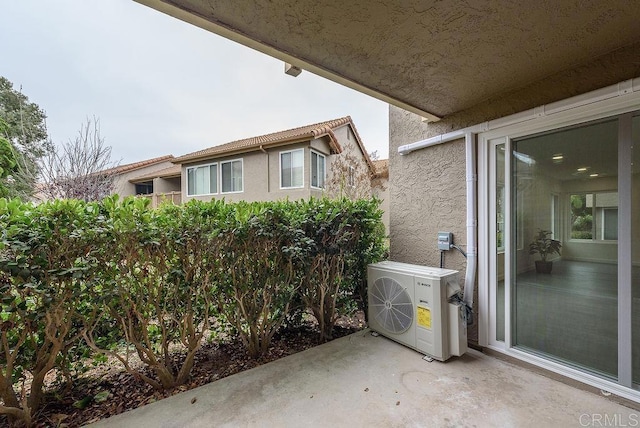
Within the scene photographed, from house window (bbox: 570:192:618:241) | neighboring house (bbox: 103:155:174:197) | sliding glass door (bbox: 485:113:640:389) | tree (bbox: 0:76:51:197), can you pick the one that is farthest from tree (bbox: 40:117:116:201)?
house window (bbox: 570:192:618:241)

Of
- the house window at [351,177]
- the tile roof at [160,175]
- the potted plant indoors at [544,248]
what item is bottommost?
the potted plant indoors at [544,248]

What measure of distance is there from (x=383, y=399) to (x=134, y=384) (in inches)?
91.3

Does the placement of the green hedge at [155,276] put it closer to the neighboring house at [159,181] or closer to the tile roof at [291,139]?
the tile roof at [291,139]

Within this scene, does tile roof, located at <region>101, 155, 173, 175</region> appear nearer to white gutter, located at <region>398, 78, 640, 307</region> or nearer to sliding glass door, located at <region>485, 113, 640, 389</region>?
white gutter, located at <region>398, 78, 640, 307</region>

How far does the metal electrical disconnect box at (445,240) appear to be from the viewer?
10.3 ft

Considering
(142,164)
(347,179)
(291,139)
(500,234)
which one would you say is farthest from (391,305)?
(142,164)

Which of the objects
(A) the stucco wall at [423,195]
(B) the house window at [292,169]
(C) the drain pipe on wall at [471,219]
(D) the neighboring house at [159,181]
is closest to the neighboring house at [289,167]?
(B) the house window at [292,169]

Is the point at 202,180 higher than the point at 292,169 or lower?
lower

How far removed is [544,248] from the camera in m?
2.59

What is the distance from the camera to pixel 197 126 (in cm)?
1351

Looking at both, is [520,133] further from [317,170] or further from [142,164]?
[142,164]

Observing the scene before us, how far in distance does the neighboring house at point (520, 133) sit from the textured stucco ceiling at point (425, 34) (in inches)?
0.4

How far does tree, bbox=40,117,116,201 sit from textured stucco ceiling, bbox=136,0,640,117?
30.4 ft

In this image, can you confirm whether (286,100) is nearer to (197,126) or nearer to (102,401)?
(197,126)
